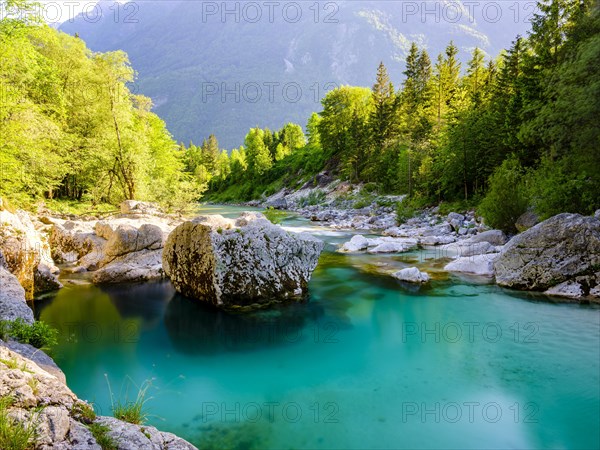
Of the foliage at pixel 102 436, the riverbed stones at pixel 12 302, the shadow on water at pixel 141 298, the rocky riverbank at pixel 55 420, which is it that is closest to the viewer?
the rocky riverbank at pixel 55 420

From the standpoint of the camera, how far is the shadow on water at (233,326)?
9.60 meters

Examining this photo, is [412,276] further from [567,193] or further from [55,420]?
[55,420]

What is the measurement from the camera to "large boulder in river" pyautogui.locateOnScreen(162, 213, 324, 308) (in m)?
11.7

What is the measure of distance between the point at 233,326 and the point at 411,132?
44009mm

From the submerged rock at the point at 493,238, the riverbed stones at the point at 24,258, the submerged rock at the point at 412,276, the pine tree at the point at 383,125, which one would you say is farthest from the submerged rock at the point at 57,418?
the pine tree at the point at 383,125

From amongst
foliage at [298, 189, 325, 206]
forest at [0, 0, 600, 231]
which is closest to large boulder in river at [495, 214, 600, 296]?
forest at [0, 0, 600, 231]

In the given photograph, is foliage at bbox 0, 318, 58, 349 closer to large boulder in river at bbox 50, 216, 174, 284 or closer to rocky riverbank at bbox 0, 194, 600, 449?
rocky riverbank at bbox 0, 194, 600, 449

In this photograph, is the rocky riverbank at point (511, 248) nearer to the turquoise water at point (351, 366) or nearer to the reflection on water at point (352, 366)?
the turquoise water at point (351, 366)

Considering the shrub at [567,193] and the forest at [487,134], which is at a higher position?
the forest at [487,134]

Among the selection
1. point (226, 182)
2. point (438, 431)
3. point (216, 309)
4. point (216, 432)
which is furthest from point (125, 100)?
point (226, 182)

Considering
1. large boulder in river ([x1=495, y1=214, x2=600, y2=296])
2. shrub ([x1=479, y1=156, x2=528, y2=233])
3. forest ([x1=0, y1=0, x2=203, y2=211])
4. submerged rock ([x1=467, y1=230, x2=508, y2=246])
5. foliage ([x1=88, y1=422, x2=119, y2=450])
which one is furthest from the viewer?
forest ([x1=0, y1=0, x2=203, y2=211])

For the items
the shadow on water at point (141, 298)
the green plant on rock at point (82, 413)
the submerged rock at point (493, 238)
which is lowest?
the shadow on water at point (141, 298)

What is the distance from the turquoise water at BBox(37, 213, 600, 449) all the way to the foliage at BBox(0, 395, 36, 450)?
3.29m

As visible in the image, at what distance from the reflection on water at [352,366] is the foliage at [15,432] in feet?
11.0
